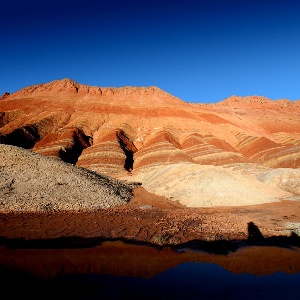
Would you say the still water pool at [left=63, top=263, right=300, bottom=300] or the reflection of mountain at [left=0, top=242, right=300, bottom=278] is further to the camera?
the reflection of mountain at [left=0, top=242, right=300, bottom=278]

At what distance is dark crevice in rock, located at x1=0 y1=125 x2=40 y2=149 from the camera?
52.5m

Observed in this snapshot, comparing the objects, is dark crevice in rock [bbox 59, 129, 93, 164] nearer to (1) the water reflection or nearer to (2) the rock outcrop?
(2) the rock outcrop

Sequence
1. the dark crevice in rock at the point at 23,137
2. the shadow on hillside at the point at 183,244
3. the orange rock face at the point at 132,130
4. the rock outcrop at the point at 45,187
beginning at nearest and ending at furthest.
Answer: the shadow on hillside at the point at 183,244
the rock outcrop at the point at 45,187
the orange rock face at the point at 132,130
the dark crevice in rock at the point at 23,137

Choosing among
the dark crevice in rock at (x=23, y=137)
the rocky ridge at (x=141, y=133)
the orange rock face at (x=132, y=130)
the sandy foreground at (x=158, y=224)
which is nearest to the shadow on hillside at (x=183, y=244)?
the sandy foreground at (x=158, y=224)

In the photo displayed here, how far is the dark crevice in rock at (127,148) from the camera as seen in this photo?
51.2 m

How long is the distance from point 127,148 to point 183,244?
151ft

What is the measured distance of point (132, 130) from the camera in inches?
2564

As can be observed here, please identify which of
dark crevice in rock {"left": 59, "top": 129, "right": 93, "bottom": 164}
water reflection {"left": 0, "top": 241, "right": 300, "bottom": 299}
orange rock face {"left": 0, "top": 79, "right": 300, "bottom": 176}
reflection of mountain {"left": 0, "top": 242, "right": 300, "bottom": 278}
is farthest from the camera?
dark crevice in rock {"left": 59, "top": 129, "right": 93, "bottom": 164}

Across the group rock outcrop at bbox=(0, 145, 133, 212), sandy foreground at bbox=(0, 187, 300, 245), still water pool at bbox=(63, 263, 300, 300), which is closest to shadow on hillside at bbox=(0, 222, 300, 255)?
sandy foreground at bbox=(0, 187, 300, 245)

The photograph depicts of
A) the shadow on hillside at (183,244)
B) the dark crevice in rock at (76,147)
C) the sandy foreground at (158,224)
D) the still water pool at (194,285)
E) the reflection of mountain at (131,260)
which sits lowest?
the still water pool at (194,285)

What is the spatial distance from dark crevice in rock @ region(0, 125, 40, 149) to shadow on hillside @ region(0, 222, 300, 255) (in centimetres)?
4455

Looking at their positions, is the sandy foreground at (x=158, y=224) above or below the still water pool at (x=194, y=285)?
above

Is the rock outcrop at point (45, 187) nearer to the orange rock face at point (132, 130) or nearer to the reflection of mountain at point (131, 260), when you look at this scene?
the reflection of mountain at point (131, 260)

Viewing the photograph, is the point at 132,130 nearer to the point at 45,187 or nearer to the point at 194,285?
the point at 45,187
